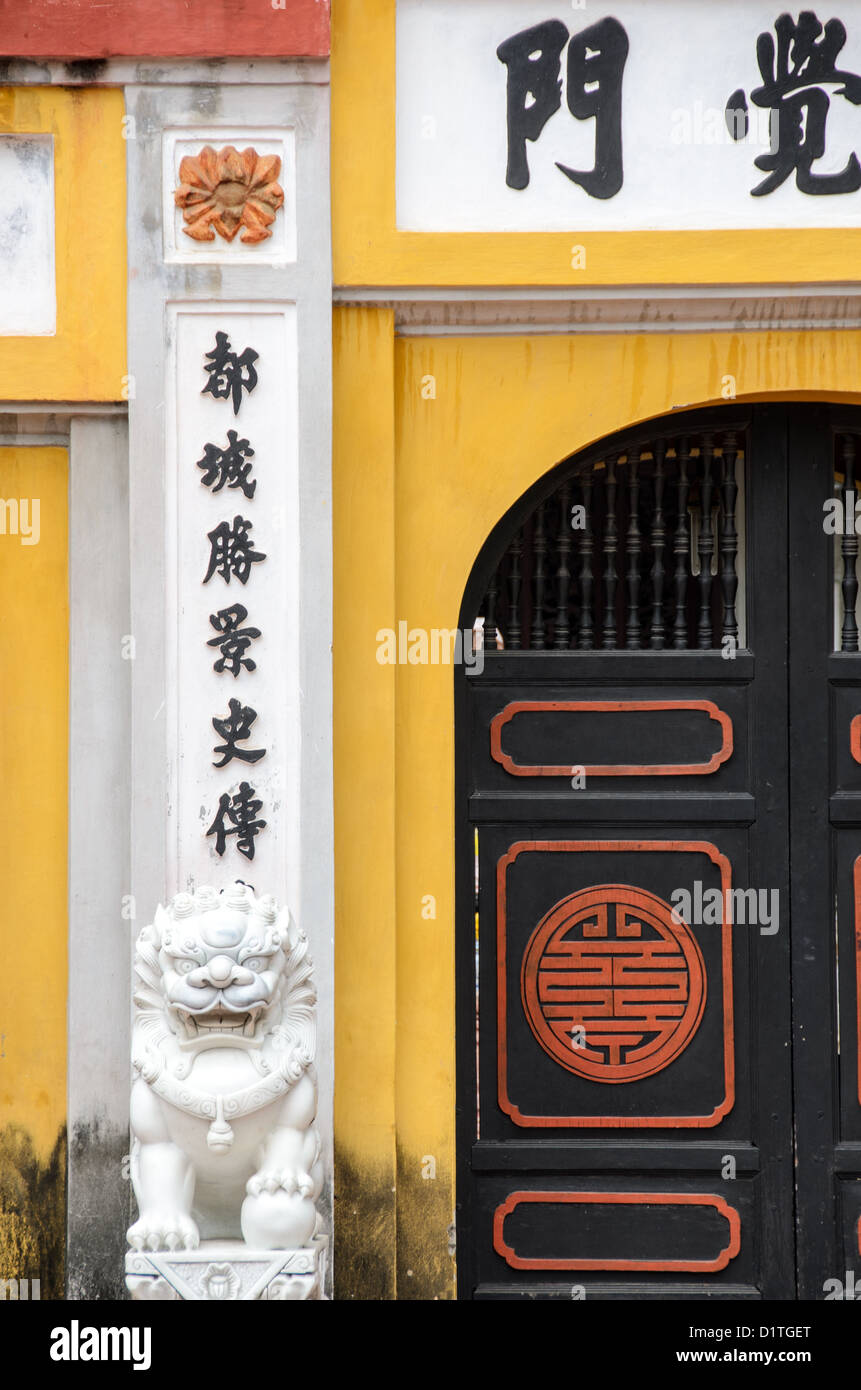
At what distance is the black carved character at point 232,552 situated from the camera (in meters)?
5.21

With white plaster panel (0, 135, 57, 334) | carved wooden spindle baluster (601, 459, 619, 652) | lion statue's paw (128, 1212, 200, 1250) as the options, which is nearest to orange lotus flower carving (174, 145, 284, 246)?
white plaster panel (0, 135, 57, 334)

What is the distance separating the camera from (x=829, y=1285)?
5547mm

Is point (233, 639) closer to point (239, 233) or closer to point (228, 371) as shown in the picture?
point (228, 371)

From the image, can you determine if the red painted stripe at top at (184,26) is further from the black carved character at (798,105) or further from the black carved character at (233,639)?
the black carved character at (233,639)

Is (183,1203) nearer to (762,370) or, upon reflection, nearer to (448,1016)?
(448,1016)

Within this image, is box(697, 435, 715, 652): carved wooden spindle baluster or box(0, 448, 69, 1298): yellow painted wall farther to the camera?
box(697, 435, 715, 652): carved wooden spindle baluster

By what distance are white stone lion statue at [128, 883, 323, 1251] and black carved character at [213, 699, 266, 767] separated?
67 centimetres

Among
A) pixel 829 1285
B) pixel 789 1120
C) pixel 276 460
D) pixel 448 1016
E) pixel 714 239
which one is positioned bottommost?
pixel 829 1285

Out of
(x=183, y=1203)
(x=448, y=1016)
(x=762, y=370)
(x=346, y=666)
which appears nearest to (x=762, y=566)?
(x=762, y=370)

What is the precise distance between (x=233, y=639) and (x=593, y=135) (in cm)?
215

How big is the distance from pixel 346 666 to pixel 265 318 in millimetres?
1213

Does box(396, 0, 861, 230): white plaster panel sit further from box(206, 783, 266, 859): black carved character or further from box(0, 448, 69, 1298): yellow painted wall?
box(206, 783, 266, 859): black carved character

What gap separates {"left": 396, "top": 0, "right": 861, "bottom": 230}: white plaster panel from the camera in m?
5.38

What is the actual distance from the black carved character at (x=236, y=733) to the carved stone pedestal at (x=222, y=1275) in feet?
5.15
